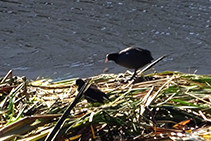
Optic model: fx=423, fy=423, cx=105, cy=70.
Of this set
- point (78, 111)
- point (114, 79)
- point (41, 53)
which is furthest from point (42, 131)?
point (41, 53)

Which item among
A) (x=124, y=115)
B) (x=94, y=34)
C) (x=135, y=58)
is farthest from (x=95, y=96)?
(x=94, y=34)

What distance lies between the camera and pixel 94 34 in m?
12.4

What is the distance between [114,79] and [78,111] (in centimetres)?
152

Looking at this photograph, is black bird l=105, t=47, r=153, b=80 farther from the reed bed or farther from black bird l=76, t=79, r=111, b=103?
black bird l=76, t=79, r=111, b=103

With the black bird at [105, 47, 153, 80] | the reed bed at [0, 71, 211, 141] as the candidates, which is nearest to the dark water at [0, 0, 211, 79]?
the black bird at [105, 47, 153, 80]

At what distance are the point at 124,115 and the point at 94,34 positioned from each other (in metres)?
8.71

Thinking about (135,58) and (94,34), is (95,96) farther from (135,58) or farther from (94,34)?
(94,34)

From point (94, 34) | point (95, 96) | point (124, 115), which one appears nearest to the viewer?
point (124, 115)

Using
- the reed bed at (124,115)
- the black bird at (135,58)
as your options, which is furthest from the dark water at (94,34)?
the reed bed at (124,115)

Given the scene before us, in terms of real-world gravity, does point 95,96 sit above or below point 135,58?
above

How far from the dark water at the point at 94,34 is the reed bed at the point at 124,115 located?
15.3ft

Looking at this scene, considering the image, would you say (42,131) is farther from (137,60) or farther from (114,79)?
(137,60)

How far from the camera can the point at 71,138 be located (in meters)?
3.62

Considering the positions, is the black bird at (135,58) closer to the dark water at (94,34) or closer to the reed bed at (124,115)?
the reed bed at (124,115)
